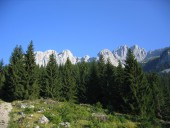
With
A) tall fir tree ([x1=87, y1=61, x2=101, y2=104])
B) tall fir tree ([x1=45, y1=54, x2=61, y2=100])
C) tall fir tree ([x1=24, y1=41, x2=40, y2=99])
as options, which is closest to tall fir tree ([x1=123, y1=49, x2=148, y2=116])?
tall fir tree ([x1=24, y1=41, x2=40, y2=99])

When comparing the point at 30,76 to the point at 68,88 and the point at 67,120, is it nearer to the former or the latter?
the point at 68,88

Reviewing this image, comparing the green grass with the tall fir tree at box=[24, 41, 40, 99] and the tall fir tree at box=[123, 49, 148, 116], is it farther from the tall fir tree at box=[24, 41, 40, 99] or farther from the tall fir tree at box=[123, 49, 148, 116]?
the tall fir tree at box=[24, 41, 40, 99]

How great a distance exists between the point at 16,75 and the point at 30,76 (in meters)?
3.10

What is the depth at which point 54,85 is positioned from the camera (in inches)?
2096

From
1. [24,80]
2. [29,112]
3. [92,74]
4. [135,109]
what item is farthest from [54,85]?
[29,112]

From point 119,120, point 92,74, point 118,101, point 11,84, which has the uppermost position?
point 92,74

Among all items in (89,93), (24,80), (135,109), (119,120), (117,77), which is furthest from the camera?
(89,93)

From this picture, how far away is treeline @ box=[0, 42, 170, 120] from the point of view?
40.7 metres

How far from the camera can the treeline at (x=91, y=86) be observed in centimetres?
4068

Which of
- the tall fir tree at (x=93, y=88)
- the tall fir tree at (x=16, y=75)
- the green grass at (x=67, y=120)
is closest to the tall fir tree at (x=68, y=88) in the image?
the tall fir tree at (x=93, y=88)

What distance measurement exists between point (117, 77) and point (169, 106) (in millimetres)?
20280

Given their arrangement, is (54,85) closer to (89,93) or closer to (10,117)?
(89,93)

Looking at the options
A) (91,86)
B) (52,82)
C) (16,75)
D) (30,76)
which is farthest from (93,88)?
(16,75)

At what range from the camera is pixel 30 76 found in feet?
150
